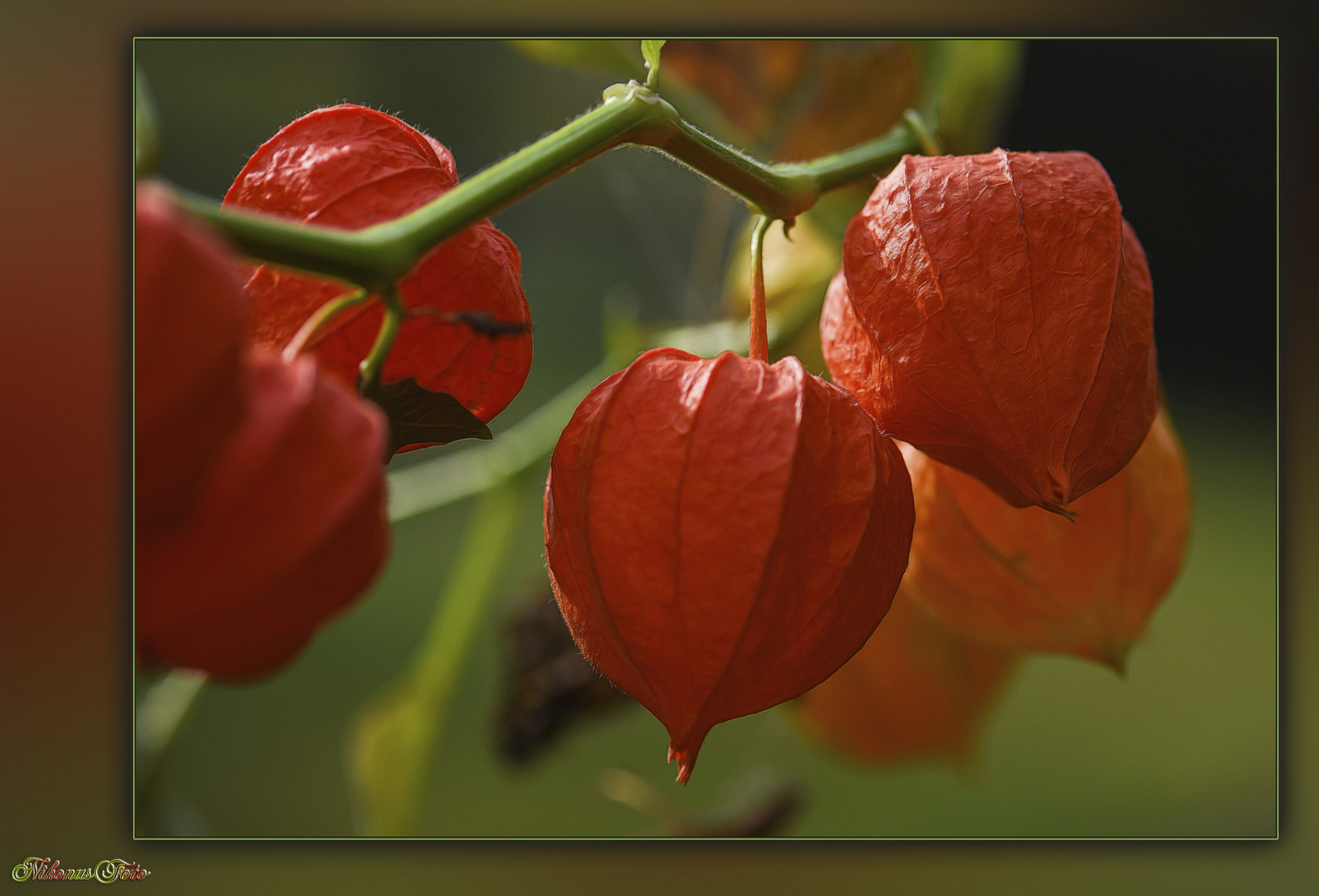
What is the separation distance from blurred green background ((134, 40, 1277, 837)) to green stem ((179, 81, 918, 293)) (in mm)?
345

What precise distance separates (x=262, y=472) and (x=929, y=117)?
502 millimetres

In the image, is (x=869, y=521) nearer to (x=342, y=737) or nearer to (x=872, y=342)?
(x=872, y=342)

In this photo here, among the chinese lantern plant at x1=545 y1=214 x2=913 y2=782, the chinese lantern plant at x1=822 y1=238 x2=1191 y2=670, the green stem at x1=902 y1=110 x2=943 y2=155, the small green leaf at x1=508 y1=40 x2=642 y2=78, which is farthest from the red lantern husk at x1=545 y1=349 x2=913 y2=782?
the small green leaf at x1=508 y1=40 x2=642 y2=78

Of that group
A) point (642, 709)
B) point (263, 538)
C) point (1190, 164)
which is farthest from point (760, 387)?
point (1190, 164)

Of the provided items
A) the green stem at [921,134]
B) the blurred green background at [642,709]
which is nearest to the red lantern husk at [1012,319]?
the green stem at [921,134]

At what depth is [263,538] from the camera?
0.25 meters

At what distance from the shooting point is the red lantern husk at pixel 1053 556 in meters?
0.44

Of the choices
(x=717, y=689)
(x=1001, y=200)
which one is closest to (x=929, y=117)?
(x=1001, y=200)

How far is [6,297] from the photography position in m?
0.54

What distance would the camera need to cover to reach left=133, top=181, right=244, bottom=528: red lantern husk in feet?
0.74

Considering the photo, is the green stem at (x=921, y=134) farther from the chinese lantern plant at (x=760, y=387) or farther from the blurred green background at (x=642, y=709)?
the blurred green background at (x=642, y=709)

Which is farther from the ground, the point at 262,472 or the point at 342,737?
the point at 262,472

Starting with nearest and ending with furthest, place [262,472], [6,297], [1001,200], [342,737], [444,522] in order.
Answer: [262,472], [1001,200], [6,297], [342,737], [444,522]

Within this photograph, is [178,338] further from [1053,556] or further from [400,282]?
[1053,556]
